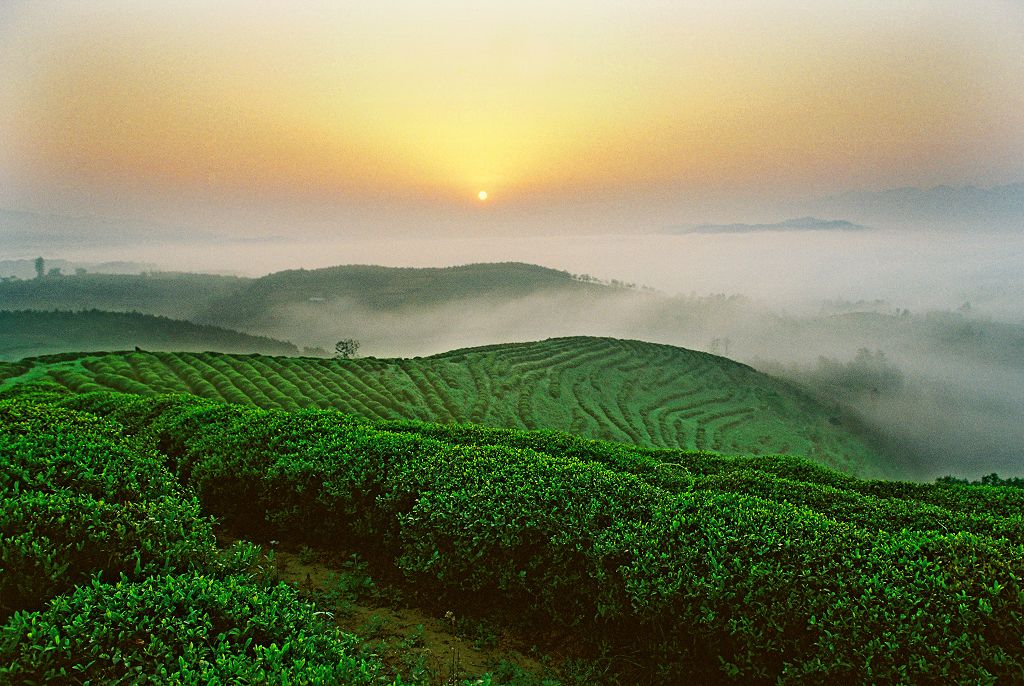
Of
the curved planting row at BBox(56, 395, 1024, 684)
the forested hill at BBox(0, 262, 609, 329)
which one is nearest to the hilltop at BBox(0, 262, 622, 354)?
the forested hill at BBox(0, 262, 609, 329)

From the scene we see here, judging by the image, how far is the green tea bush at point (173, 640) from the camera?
326cm

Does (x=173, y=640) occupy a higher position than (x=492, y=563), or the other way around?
(x=173, y=640)

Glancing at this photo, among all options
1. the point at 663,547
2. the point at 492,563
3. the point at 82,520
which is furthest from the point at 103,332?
the point at 663,547

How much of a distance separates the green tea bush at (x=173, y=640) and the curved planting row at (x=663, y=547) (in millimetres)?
2054

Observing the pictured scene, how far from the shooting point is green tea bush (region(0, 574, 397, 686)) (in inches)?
128

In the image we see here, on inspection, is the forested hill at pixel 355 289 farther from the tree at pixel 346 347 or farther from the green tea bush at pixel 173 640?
the green tea bush at pixel 173 640

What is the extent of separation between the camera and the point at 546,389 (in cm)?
6272

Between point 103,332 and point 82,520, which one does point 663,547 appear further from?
point 103,332

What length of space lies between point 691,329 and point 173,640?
584ft

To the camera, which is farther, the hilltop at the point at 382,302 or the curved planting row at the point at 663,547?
the hilltop at the point at 382,302

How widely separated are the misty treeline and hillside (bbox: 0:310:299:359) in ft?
19.2

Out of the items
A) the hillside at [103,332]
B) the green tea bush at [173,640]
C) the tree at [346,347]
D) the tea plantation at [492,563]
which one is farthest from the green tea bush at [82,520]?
the tree at [346,347]

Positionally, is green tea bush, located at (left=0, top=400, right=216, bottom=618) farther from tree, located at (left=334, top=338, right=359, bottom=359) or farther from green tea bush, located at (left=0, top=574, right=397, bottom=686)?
tree, located at (left=334, top=338, right=359, bottom=359)

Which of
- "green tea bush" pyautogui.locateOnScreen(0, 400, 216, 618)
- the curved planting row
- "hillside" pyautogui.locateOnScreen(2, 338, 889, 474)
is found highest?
"green tea bush" pyautogui.locateOnScreen(0, 400, 216, 618)
